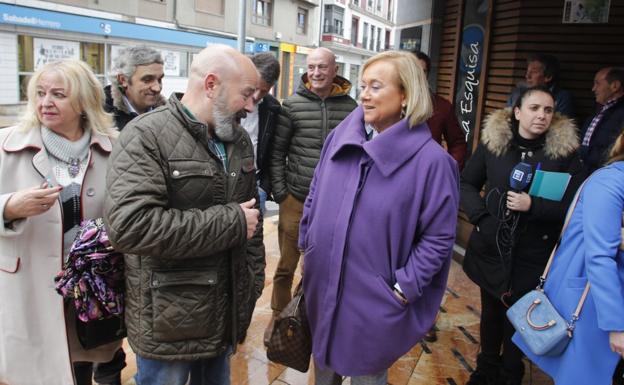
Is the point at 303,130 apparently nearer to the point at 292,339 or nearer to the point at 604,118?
the point at 292,339

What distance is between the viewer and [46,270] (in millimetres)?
2193

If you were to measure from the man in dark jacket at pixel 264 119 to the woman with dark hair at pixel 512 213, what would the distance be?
1.41 meters

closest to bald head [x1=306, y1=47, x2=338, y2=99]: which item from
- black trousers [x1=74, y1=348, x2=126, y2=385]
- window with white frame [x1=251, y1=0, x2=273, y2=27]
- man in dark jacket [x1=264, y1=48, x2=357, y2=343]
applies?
man in dark jacket [x1=264, y1=48, x2=357, y2=343]

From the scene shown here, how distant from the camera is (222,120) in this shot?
1.92 meters

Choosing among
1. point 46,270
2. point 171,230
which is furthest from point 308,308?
point 46,270

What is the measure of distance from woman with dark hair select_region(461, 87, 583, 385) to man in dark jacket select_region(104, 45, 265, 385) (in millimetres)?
1549

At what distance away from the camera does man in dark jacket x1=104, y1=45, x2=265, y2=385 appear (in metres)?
1.73

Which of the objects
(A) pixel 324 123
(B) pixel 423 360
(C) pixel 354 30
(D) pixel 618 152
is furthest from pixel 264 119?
(C) pixel 354 30

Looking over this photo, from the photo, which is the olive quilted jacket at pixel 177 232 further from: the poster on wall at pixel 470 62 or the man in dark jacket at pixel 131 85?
the poster on wall at pixel 470 62

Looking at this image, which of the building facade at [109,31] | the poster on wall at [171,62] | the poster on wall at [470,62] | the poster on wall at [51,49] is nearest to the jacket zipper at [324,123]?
the poster on wall at [470,62]

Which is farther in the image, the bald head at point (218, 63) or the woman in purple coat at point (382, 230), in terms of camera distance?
the woman in purple coat at point (382, 230)

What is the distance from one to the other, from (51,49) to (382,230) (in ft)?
62.8

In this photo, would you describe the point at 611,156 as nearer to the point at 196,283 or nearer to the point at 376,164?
the point at 376,164

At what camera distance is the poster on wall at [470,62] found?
17.7 ft
